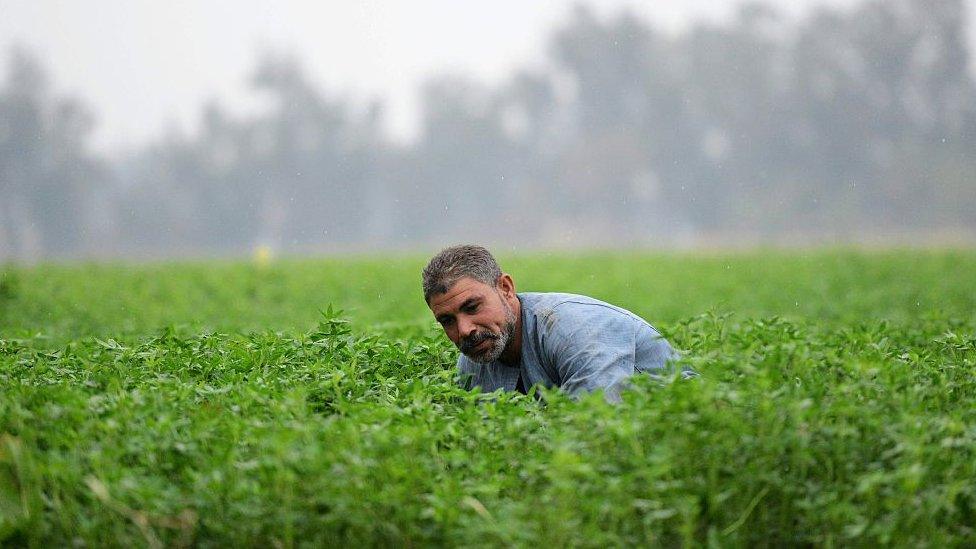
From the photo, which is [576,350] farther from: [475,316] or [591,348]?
[475,316]

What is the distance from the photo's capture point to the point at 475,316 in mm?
4953

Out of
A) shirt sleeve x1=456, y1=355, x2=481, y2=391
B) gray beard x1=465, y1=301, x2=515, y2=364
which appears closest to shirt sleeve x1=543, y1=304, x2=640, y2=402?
gray beard x1=465, y1=301, x2=515, y2=364

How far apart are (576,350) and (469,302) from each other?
1.70ft

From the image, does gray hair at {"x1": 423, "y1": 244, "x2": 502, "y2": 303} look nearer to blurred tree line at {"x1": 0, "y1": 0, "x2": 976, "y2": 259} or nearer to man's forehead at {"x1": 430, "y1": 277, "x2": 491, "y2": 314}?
man's forehead at {"x1": 430, "y1": 277, "x2": 491, "y2": 314}

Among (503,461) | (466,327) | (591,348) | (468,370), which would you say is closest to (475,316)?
(466,327)

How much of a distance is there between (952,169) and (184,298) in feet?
202

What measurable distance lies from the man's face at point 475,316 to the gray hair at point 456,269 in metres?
0.03

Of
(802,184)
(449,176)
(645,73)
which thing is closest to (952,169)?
(802,184)

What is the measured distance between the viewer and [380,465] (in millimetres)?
3582

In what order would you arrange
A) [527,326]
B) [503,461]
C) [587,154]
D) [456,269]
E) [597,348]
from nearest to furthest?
1. [503,461]
2. [597,348]
3. [456,269]
4. [527,326]
5. [587,154]

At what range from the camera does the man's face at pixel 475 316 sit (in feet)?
16.2

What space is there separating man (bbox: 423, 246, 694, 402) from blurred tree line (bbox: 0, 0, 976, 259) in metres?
66.7

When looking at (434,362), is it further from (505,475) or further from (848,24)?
(848,24)

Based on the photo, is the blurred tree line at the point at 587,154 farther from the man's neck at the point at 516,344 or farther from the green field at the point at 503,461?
the green field at the point at 503,461
